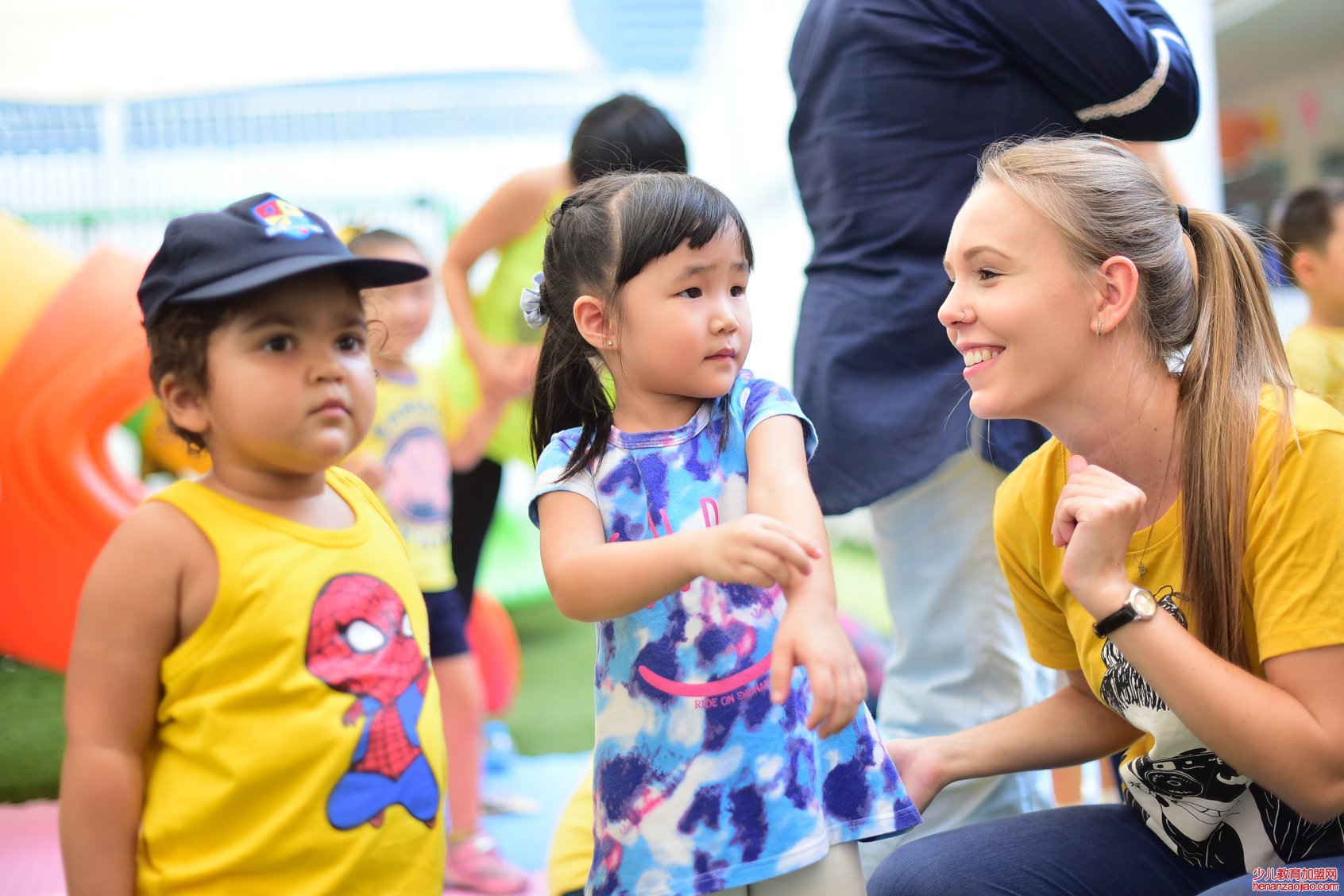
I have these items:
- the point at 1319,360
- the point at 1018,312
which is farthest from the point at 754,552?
the point at 1319,360

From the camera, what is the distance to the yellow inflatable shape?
313 centimetres

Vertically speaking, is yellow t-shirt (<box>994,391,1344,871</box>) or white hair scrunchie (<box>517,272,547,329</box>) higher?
white hair scrunchie (<box>517,272,547,329</box>)

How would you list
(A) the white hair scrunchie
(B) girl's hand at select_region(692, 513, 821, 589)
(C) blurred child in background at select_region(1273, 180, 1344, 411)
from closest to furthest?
(B) girl's hand at select_region(692, 513, 821, 589), (A) the white hair scrunchie, (C) blurred child in background at select_region(1273, 180, 1344, 411)

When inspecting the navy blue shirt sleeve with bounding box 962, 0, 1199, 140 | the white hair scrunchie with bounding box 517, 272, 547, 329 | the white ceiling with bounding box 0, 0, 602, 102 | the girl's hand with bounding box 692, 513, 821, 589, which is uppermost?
the white ceiling with bounding box 0, 0, 602, 102

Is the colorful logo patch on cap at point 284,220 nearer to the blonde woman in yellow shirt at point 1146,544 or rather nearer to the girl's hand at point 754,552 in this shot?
the girl's hand at point 754,552

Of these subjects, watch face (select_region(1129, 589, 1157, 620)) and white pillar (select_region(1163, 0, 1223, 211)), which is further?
white pillar (select_region(1163, 0, 1223, 211))

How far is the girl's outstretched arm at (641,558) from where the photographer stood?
1.03 metres

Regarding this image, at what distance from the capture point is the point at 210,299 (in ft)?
3.74

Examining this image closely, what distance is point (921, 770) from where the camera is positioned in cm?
145

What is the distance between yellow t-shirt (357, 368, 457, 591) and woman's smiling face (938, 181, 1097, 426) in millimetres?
1583

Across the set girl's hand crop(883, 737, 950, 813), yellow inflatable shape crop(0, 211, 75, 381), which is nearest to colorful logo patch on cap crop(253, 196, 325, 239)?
girl's hand crop(883, 737, 950, 813)

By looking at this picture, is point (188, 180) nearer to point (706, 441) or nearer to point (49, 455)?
point (49, 455)

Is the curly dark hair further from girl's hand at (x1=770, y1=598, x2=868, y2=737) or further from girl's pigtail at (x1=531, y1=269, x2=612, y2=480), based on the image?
girl's hand at (x1=770, y1=598, x2=868, y2=737)

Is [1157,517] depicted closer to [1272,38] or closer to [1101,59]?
[1101,59]
